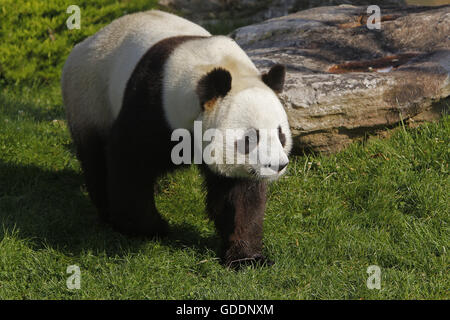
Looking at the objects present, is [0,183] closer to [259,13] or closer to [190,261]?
[190,261]

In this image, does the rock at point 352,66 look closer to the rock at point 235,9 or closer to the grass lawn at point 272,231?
the grass lawn at point 272,231

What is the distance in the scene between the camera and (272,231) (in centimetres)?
459

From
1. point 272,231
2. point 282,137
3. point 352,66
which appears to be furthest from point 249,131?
point 352,66

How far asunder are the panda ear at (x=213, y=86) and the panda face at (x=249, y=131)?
40 mm

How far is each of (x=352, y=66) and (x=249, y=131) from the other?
8.99ft

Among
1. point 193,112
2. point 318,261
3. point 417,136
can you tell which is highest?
point 193,112

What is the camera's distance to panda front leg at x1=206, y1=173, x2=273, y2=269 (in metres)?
3.94

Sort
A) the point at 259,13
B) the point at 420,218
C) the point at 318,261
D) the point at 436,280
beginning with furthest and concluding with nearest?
the point at 259,13 → the point at 420,218 → the point at 318,261 → the point at 436,280

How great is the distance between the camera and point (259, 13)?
33.0 feet

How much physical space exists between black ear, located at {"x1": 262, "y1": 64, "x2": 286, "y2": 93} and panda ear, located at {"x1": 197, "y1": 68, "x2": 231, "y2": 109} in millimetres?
343

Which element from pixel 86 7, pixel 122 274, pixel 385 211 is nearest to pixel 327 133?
pixel 385 211

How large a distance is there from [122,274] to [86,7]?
500cm

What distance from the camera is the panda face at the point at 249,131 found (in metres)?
3.54

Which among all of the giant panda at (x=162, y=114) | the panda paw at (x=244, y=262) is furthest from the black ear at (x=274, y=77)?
the panda paw at (x=244, y=262)
